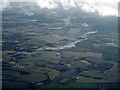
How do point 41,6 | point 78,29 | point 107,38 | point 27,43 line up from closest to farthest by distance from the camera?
point 27,43 < point 107,38 < point 78,29 < point 41,6

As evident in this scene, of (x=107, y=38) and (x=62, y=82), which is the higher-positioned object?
(x=107, y=38)

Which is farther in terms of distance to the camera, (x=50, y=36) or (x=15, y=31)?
(x=15, y=31)

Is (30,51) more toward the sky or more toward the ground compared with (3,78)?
more toward the sky

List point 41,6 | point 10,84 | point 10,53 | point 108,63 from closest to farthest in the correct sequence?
point 10,84
point 108,63
point 10,53
point 41,6

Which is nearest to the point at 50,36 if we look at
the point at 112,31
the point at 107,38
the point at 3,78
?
the point at 107,38

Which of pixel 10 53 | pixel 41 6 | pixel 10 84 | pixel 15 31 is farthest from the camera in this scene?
pixel 41 6

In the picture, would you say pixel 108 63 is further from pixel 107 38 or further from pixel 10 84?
pixel 107 38

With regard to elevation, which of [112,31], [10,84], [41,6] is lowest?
[10,84]

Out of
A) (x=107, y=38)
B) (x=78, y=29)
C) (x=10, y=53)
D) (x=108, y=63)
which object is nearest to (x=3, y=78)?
(x=10, y=53)

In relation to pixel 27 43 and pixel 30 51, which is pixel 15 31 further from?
pixel 30 51
